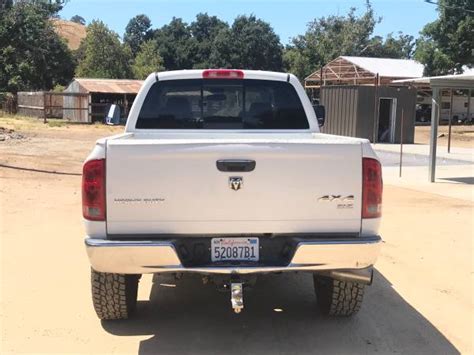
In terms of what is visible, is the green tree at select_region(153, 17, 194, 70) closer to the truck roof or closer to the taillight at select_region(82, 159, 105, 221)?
the truck roof

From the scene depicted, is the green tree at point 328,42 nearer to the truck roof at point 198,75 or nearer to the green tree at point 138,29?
the green tree at point 138,29

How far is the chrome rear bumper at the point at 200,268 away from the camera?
3.95 m

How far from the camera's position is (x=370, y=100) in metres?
27.5

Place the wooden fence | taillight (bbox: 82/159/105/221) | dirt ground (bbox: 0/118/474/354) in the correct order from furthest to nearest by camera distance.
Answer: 1. the wooden fence
2. dirt ground (bbox: 0/118/474/354)
3. taillight (bbox: 82/159/105/221)

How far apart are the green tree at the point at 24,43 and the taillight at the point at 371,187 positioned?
49829 mm

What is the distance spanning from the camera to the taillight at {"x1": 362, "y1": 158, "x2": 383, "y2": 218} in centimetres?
406

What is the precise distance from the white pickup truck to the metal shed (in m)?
23.9

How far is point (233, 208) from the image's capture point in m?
4.04

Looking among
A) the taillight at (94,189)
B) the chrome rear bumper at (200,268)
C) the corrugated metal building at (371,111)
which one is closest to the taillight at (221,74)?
the taillight at (94,189)

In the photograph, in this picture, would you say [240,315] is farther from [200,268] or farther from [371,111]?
[371,111]

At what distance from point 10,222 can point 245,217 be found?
5676mm

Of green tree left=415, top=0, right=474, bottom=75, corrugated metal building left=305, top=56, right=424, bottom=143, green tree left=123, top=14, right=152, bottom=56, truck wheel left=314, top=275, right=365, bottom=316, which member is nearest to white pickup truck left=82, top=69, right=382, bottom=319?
truck wheel left=314, top=275, right=365, bottom=316

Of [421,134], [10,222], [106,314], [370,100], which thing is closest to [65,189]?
[10,222]

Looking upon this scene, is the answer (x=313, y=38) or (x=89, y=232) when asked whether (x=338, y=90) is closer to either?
(x=89, y=232)
